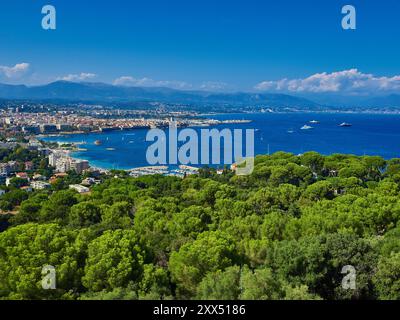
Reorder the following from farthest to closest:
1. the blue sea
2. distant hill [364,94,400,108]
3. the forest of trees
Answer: distant hill [364,94,400,108]
the blue sea
the forest of trees

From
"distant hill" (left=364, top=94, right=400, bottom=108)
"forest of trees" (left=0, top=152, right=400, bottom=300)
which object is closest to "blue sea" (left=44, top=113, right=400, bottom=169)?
"forest of trees" (left=0, top=152, right=400, bottom=300)

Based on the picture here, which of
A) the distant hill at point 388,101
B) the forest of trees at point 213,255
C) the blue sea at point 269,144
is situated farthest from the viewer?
the distant hill at point 388,101

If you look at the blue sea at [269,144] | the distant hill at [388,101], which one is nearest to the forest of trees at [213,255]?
the blue sea at [269,144]

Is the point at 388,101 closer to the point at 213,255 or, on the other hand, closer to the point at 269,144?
the point at 269,144

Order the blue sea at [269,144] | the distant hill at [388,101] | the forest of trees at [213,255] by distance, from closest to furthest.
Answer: the forest of trees at [213,255]
the blue sea at [269,144]
the distant hill at [388,101]

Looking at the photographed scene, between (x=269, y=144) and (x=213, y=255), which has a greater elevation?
(x=213, y=255)

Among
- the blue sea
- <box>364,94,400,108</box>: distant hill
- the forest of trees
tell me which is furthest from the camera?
<box>364,94,400,108</box>: distant hill

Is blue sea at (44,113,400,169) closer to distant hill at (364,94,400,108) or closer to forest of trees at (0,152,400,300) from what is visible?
forest of trees at (0,152,400,300)

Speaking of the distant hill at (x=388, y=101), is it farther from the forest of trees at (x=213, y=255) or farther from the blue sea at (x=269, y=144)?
the forest of trees at (x=213, y=255)

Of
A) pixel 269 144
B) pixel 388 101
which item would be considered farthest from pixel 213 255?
pixel 388 101

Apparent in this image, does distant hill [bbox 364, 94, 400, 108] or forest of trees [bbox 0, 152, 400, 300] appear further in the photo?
distant hill [bbox 364, 94, 400, 108]
